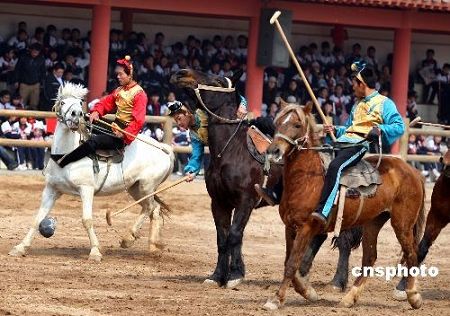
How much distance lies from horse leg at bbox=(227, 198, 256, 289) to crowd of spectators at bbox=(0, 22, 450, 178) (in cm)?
910

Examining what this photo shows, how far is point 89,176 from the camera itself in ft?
47.1

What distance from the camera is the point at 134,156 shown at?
49.2ft

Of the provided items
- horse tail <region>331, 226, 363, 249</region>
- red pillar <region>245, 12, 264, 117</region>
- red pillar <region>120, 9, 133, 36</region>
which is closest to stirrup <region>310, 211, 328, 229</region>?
horse tail <region>331, 226, 363, 249</region>

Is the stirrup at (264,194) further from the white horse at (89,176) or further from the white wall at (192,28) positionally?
the white wall at (192,28)

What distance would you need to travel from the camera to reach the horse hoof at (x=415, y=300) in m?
11.8

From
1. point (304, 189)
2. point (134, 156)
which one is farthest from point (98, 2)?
point (304, 189)

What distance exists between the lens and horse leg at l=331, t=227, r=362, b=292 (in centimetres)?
1301

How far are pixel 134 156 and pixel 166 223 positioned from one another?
10.9 feet

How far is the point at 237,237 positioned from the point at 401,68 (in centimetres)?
1518

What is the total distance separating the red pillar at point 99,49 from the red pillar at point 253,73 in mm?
3024

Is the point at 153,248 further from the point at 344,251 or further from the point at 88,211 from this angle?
the point at 344,251

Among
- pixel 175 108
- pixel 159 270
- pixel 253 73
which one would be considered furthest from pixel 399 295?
pixel 253 73

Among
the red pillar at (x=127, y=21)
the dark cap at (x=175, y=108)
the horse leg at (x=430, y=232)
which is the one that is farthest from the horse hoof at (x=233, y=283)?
the red pillar at (x=127, y=21)

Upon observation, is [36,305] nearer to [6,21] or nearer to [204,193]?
[204,193]
